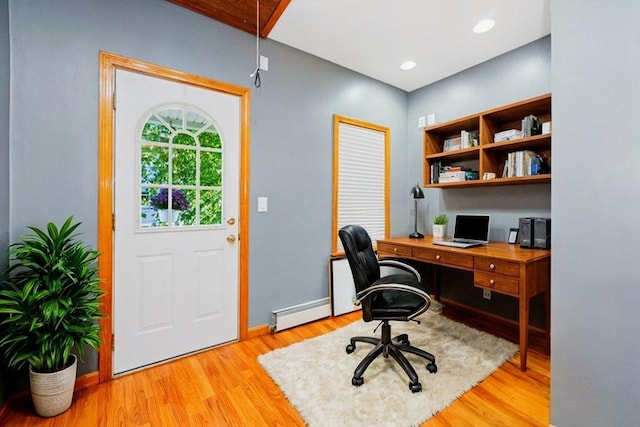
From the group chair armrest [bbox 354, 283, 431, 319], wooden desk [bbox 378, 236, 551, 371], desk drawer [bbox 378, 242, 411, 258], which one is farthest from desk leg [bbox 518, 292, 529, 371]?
desk drawer [bbox 378, 242, 411, 258]

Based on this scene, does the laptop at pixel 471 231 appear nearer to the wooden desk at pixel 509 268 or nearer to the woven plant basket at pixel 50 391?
the wooden desk at pixel 509 268

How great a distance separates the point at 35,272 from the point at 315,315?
6.68ft

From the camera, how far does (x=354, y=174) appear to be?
10.2 ft

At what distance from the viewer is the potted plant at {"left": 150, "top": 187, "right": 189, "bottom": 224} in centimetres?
201

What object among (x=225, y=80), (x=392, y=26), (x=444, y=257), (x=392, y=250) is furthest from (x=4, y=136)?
(x=444, y=257)

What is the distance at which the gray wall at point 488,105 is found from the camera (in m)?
2.49

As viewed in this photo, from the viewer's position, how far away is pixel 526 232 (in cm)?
231

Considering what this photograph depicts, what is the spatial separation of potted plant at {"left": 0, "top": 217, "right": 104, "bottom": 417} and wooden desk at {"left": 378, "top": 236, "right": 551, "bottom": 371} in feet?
8.13

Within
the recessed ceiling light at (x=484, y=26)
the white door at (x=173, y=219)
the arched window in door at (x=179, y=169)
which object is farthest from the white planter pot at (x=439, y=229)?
the arched window in door at (x=179, y=169)

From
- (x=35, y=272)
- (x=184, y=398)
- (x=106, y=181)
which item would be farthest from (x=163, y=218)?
(x=184, y=398)

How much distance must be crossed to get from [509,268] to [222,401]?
205 centimetres

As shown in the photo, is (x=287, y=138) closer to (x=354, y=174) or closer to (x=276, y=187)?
(x=276, y=187)

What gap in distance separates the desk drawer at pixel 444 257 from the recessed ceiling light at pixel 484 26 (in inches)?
74.0

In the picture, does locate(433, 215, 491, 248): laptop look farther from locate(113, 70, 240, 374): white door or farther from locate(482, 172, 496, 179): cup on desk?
locate(113, 70, 240, 374): white door
